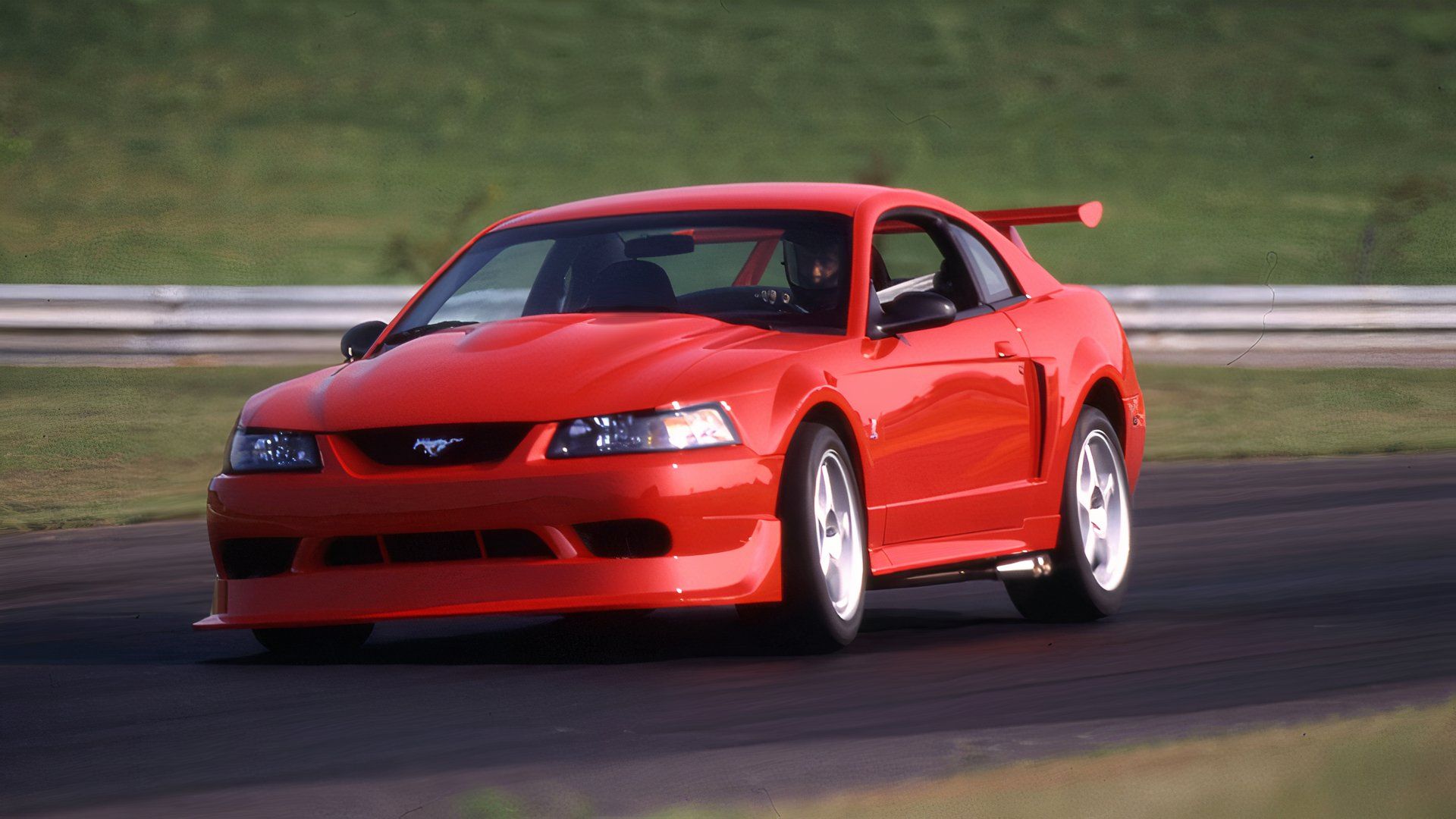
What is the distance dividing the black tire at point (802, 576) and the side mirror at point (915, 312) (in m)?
0.60

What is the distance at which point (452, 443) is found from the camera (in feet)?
22.2

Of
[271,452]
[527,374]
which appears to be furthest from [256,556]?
[527,374]

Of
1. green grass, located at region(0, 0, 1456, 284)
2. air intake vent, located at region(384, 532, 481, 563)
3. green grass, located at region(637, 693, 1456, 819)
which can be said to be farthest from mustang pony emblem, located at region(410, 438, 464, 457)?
green grass, located at region(0, 0, 1456, 284)

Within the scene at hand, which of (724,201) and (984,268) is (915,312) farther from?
(984,268)

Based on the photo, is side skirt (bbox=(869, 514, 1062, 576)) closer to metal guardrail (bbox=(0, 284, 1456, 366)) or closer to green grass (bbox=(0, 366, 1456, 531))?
green grass (bbox=(0, 366, 1456, 531))

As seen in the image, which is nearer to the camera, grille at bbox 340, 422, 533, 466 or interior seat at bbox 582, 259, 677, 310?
grille at bbox 340, 422, 533, 466

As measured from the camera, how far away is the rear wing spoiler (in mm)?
9273

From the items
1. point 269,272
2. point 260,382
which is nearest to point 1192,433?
point 260,382

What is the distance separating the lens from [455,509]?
22.0 ft

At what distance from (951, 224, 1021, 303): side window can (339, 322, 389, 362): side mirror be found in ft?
6.43

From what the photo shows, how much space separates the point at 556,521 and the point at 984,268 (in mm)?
2525

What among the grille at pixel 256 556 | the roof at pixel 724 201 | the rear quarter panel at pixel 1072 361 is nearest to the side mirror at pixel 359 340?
the roof at pixel 724 201

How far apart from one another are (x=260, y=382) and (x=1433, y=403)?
7416 millimetres

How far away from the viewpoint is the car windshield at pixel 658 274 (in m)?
7.74
